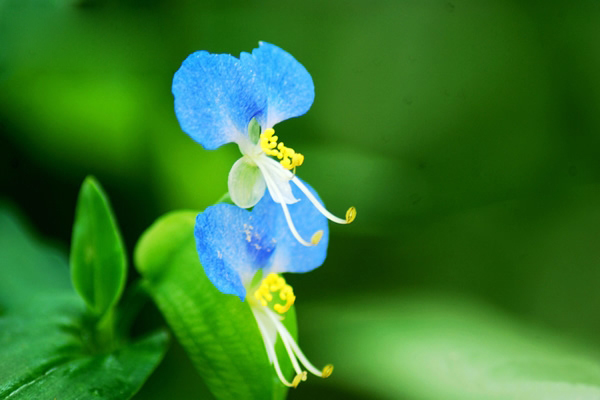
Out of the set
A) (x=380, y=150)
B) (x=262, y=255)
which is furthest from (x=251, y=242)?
(x=380, y=150)

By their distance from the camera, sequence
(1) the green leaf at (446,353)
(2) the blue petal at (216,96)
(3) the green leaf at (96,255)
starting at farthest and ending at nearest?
(1) the green leaf at (446,353) < (3) the green leaf at (96,255) < (2) the blue petal at (216,96)

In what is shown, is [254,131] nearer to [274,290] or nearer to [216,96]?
[216,96]

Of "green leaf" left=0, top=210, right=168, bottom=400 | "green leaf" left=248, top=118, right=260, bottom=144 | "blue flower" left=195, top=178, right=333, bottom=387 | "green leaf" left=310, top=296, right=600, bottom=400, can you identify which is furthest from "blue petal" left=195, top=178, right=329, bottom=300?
"green leaf" left=310, top=296, right=600, bottom=400

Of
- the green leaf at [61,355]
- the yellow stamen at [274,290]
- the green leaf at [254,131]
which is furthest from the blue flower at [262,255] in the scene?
the green leaf at [61,355]

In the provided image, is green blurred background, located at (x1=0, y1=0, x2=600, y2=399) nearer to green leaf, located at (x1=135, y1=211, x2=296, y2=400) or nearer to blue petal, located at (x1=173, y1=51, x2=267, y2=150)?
green leaf, located at (x1=135, y1=211, x2=296, y2=400)

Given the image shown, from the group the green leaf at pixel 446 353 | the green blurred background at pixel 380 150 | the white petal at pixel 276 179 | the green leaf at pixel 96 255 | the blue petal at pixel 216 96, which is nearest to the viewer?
the blue petal at pixel 216 96

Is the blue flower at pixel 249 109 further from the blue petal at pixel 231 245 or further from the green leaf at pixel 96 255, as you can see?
the green leaf at pixel 96 255

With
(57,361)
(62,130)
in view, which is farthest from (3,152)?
(57,361)
